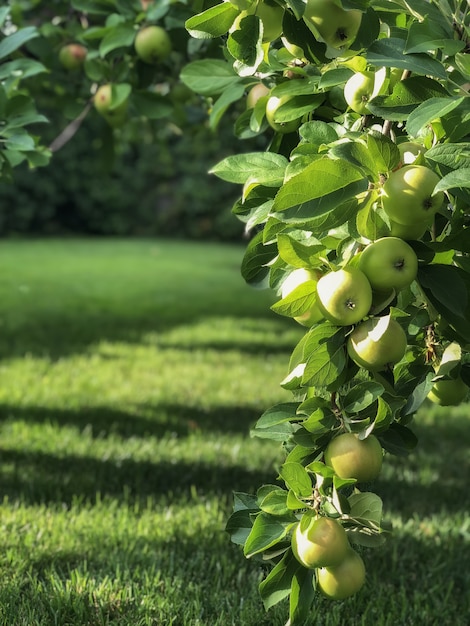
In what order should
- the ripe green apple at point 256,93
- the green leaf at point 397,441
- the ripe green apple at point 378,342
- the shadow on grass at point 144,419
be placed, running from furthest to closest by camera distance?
1. the shadow on grass at point 144,419
2. the ripe green apple at point 256,93
3. the green leaf at point 397,441
4. the ripe green apple at point 378,342

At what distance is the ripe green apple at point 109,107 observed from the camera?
2168mm

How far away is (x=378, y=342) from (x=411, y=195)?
0.18 metres

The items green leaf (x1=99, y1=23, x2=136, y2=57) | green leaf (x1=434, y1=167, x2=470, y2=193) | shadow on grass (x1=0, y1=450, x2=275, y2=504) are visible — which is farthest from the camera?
shadow on grass (x1=0, y1=450, x2=275, y2=504)

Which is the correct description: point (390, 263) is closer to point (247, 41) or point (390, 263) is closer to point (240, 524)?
point (247, 41)

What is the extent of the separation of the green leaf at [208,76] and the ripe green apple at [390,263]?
29.7 inches

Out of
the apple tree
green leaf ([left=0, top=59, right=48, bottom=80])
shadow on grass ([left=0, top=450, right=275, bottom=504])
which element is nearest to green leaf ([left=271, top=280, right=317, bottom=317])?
the apple tree

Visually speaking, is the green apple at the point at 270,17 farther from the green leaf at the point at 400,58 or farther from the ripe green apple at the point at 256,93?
the ripe green apple at the point at 256,93

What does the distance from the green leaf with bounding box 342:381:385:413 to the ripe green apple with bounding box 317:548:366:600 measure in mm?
209

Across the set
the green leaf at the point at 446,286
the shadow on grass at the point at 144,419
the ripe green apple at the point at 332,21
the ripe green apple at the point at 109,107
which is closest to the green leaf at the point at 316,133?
the ripe green apple at the point at 332,21

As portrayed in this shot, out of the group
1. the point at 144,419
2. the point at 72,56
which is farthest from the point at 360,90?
the point at 144,419

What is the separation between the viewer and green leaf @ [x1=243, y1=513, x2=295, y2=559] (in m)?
1.08

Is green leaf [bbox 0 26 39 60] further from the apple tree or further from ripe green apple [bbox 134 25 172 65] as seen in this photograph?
the apple tree

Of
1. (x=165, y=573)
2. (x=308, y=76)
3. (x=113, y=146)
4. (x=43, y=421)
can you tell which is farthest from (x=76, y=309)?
(x=308, y=76)

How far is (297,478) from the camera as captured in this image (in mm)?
1054
